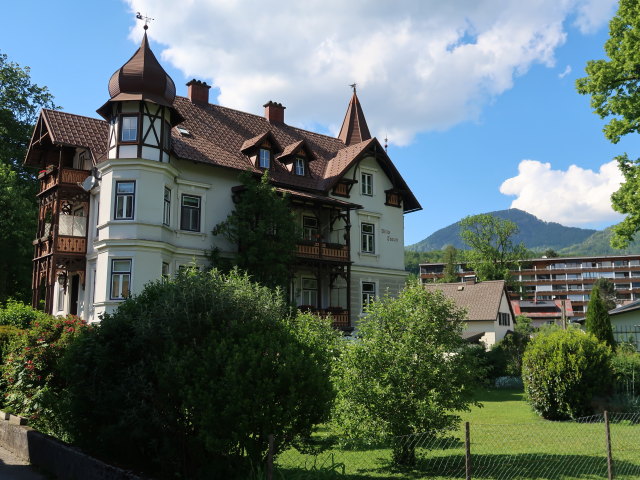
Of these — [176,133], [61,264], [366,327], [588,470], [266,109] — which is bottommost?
[588,470]

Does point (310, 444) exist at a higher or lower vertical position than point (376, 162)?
lower

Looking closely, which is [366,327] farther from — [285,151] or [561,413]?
[285,151]

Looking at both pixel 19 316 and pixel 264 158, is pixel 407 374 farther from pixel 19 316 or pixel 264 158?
pixel 264 158

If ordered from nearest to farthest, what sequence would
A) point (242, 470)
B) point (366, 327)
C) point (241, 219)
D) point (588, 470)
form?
point (242, 470)
point (588, 470)
point (366, 327)
point (241, 219)

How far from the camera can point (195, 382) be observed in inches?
333

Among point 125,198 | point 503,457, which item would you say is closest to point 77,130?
point 125,198

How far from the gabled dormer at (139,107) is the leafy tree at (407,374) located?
16420 mm

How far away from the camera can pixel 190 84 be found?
32.6 metres

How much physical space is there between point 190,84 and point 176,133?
18.3ft

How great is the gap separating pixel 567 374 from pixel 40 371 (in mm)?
15092

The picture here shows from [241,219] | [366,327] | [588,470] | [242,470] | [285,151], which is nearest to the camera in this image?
[242,470]

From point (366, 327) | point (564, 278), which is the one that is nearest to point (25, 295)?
point (366, 327)

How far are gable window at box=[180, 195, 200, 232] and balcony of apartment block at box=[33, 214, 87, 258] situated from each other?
14.4ft

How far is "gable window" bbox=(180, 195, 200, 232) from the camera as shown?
88.9 ft
